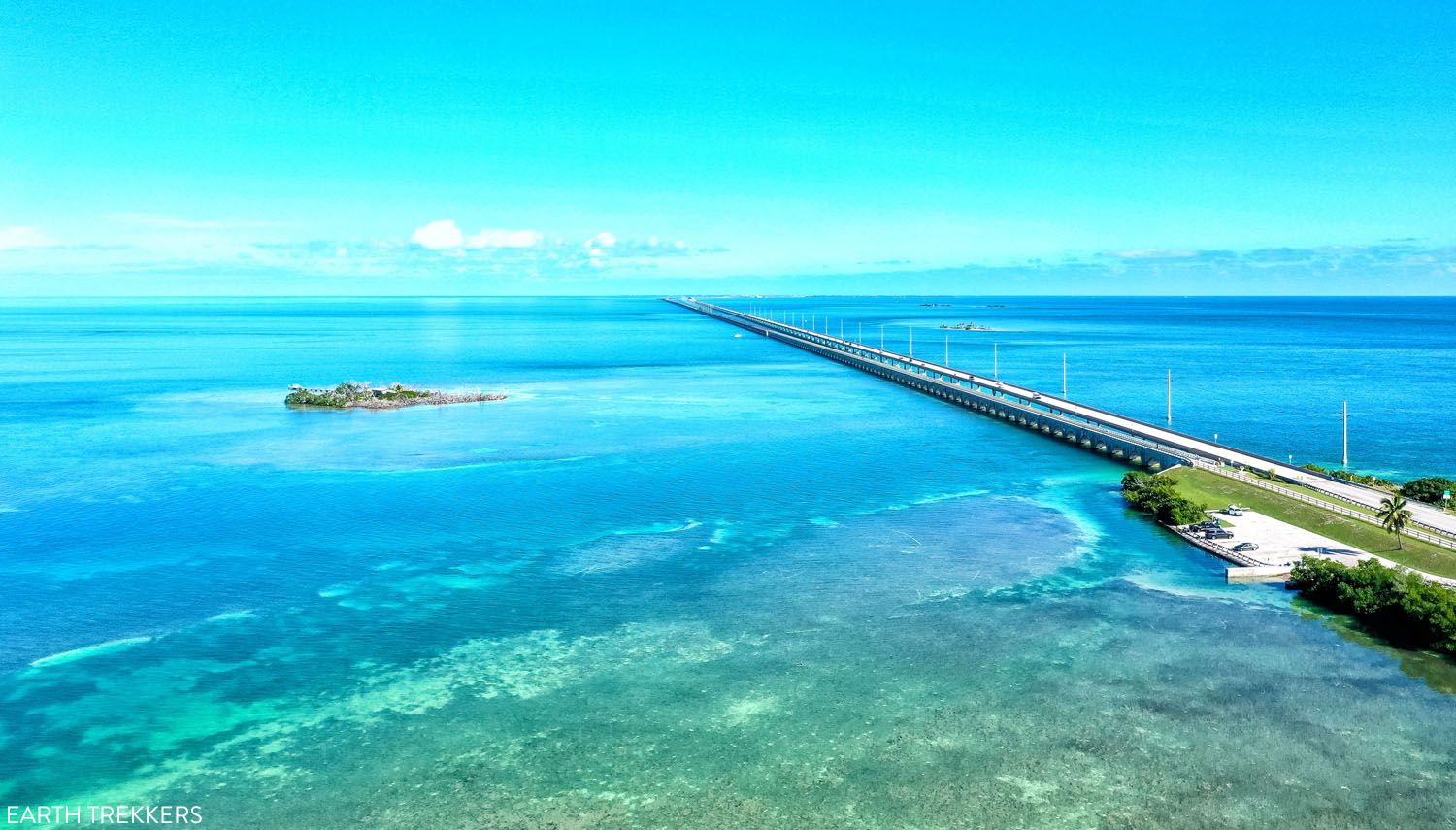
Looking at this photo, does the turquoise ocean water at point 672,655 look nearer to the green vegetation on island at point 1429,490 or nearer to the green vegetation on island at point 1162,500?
the green vegetation on island at point 1162,500

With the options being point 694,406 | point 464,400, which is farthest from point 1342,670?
point 464,400

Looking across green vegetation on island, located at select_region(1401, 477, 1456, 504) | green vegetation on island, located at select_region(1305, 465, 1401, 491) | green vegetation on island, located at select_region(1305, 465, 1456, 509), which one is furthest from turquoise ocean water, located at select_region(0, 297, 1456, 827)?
green vegetation on island, located at select_region(1401, 477, 1456, 504)

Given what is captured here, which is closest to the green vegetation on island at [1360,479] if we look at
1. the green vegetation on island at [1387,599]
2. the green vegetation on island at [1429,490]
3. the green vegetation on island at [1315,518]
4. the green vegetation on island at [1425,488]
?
the green vegetation on island at [1425,488]

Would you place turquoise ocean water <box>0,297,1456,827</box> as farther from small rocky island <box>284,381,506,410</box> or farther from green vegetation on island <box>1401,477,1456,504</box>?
small rocky island <box>284,381,506,410</box>

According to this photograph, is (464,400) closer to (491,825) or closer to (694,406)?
(694,406)

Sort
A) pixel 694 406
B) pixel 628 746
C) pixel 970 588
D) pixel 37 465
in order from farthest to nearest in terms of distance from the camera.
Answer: pixel 694 406, pixel 37 465, pixel 970 588, pixel 628 746

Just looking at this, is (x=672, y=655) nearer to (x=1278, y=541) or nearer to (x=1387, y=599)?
(x=1387, y=599)

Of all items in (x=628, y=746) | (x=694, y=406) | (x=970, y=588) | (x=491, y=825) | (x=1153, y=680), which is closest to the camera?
(x=491, y=825)

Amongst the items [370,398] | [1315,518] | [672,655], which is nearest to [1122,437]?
[1315,518]
